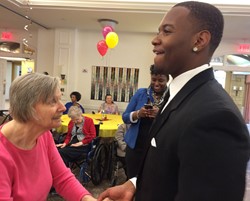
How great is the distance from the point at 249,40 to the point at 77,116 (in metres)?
5.41

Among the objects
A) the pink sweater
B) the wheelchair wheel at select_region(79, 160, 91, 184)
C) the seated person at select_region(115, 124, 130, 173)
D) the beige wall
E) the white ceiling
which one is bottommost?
the wheelchair wheel at select_region(79, 160, 91, 184)

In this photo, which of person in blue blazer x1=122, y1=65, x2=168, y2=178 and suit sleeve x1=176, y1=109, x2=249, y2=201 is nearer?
suit sleeve x1=176, y1=109, x2=249, y2=201

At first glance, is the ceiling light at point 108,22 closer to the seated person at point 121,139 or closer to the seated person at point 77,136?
the seated person at point 77,136

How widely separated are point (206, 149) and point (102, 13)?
15.8 ft

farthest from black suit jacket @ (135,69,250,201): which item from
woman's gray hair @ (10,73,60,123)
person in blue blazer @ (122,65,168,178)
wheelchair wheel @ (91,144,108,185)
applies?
wheelchair wheel @ (91,144,108,185)

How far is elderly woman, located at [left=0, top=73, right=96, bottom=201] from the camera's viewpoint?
116cm

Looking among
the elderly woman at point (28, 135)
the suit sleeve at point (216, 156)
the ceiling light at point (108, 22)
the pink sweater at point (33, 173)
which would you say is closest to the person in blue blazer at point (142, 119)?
the pink sweater at point (33, 173)

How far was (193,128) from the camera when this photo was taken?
620 mm

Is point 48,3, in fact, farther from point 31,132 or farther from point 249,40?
point 249,40

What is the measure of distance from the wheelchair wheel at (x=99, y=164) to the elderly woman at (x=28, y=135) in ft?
6.54

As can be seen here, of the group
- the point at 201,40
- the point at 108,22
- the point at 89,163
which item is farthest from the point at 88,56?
the point at 201,40

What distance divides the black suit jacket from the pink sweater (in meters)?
0.75

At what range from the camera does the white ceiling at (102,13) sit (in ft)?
15.0

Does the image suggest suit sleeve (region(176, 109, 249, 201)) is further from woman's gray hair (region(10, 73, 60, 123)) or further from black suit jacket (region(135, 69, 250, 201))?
woman's gray hair (region(10, 73, 60, 123))
